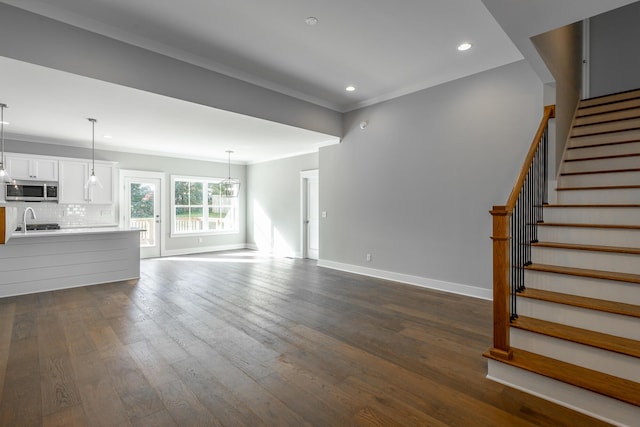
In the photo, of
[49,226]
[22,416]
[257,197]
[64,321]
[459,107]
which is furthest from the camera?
[257,197]

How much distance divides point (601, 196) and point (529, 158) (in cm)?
107

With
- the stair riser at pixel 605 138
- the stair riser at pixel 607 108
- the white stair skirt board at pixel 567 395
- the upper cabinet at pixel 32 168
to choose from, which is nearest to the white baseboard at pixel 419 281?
the white stair skirt board at pixel 567 395

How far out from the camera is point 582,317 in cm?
228

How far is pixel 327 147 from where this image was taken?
648cm

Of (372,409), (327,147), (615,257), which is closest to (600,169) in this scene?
(615,257)

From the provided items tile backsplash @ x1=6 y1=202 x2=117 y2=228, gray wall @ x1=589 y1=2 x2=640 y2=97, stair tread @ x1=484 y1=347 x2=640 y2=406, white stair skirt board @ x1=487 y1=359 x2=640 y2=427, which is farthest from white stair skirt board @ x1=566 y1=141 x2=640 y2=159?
tile backsplash @ x1=6 y1=202 x2=117 y2=228

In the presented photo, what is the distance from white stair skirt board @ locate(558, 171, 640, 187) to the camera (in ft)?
10.9

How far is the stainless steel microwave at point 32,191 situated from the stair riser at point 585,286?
27.0 ft

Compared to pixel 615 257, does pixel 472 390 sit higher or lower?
lower

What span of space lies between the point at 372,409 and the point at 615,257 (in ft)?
7.71

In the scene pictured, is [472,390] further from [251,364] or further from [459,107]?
[459,107]

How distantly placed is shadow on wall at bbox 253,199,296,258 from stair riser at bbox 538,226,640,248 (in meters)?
5.77

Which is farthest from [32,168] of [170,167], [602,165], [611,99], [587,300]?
[611,99]

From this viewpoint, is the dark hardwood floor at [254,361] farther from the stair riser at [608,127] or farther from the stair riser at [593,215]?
the stair riser at [608,127]
